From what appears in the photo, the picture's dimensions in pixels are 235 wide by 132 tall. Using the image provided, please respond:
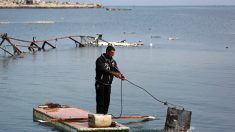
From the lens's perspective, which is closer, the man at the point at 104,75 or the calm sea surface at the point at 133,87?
the man at the point at 104,75

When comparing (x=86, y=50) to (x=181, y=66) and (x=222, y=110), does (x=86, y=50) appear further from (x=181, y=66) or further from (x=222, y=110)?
(x=222, y=110)

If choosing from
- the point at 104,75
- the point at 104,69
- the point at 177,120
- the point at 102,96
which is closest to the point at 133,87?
the point at 177,120

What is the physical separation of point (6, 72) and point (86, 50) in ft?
54.9

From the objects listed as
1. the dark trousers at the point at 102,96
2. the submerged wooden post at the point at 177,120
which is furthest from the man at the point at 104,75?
the submerged wooden post at the point at 177,120

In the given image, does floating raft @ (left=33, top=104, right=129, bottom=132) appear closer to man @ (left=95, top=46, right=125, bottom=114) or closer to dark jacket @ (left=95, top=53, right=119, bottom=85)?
man @ (left=95, top=46, right=125, bottom=114)

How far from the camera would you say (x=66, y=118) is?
16766mm

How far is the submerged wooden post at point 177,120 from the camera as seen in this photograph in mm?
16355

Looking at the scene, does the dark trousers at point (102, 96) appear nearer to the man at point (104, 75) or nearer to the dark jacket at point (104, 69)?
the man at point (104, 75)

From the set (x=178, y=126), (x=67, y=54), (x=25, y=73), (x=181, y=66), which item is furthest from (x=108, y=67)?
(x=67, y=54)

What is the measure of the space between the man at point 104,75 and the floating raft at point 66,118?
24.0 inches

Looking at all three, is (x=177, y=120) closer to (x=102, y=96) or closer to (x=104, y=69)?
(x=102, y=96)

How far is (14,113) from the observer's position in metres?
20.5

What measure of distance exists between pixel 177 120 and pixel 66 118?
2.95 meters

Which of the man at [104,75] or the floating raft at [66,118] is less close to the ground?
the man at [104,75]
